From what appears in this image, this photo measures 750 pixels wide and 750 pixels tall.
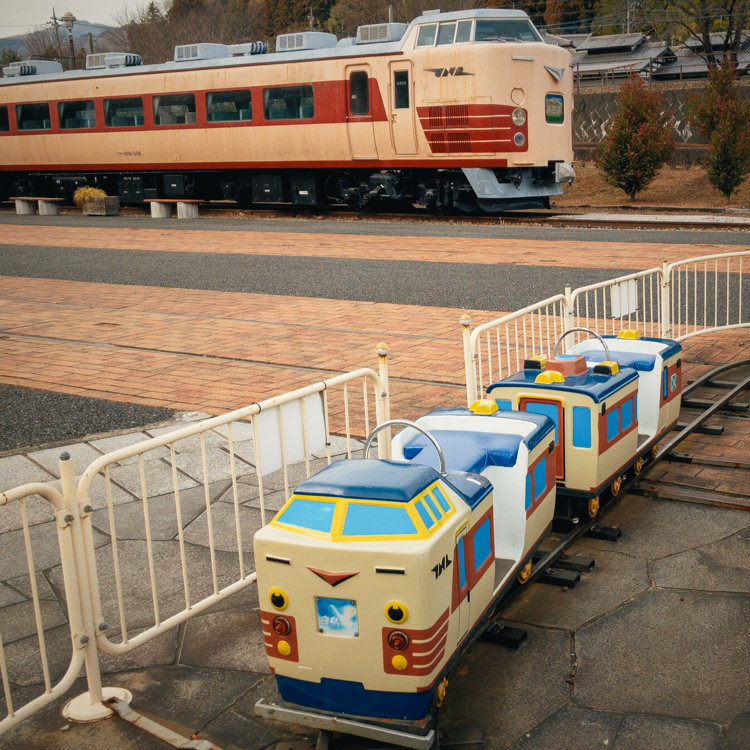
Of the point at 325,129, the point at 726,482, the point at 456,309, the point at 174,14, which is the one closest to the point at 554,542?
the point at 726,482

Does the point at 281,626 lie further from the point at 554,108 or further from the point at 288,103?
the point at 288,103

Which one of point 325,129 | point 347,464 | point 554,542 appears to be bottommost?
point 554,542

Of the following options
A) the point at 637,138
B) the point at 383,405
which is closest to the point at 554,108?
the point at 637,138

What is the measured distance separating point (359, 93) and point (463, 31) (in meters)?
2.80

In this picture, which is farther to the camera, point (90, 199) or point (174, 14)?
point (174, 14)

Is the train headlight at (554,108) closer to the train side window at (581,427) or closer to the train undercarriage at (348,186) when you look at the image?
the train undercarriage at (348,186)

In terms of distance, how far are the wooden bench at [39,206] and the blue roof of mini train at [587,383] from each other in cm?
2415

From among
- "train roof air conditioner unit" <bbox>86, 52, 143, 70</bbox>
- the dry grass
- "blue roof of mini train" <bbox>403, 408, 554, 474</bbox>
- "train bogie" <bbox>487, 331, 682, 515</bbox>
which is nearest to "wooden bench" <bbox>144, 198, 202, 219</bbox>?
"train roof air conditioner unit" <bbox>86, 52, 143, 70</bbox>

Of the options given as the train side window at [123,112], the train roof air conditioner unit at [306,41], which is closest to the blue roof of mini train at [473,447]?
the train roof air conditioner unit at [306,41]

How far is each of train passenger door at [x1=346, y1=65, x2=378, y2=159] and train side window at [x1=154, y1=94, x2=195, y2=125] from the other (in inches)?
201

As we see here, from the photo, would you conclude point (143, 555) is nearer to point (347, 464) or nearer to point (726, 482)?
point (347, 464)

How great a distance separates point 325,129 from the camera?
21828 millimetres

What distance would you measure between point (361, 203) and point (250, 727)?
2049 centimetres

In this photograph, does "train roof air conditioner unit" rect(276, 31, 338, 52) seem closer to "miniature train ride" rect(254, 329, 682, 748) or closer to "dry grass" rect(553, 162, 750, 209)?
"dry grass" rect(553, 162, 750, 209)
